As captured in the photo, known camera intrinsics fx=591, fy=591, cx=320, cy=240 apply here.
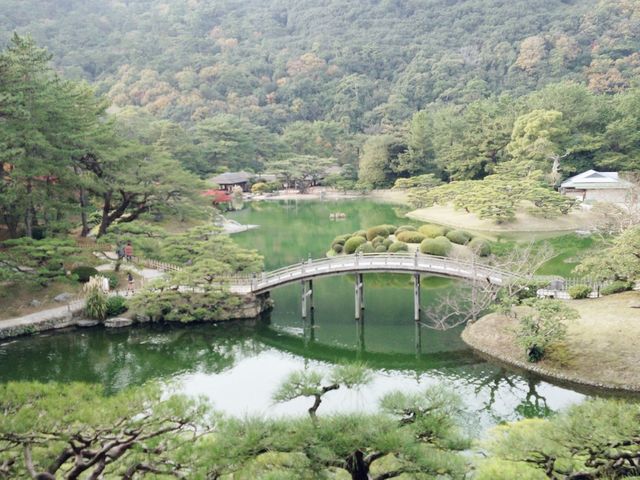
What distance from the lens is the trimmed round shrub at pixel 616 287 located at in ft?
61.9

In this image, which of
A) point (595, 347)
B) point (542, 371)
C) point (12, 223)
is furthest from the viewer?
Result: point (12, 223)

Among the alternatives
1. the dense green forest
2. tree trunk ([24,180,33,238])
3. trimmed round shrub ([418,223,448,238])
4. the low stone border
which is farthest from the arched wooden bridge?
trimmed round shrub ([418,223,448,238])

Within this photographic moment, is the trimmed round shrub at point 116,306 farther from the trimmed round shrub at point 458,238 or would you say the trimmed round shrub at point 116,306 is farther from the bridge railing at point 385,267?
the trimmed round shrub at point 458,238

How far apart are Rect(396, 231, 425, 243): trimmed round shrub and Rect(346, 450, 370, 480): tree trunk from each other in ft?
80.6

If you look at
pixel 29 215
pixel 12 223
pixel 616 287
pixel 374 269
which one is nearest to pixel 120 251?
pixel 29 215

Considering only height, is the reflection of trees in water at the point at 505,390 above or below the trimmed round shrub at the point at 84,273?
below

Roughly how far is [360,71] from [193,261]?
293 ft

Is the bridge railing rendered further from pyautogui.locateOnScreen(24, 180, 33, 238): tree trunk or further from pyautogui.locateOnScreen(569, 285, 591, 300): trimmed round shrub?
pyautogui.locateOnScreen(24, 180, 33, 238): tree trunk

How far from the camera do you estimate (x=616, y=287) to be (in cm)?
1906

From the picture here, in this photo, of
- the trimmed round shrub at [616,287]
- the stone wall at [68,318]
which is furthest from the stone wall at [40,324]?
the trimmed round shrub at [616,287]

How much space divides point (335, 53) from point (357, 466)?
10940 centimetres

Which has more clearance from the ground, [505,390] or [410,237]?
[410,237]

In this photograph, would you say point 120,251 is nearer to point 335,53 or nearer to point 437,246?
point 437,246

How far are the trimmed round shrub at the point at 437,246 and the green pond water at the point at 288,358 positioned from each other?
325 centimetres
